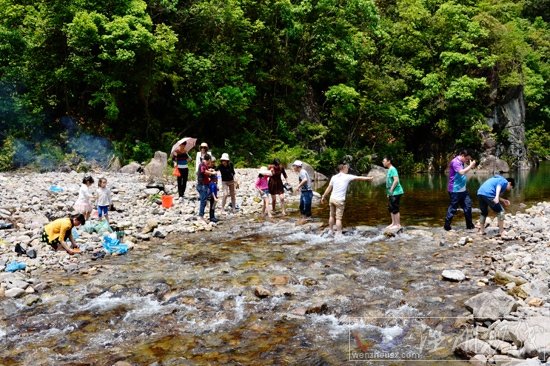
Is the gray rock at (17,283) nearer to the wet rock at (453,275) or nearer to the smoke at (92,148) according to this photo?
the wet rock at (453,275)

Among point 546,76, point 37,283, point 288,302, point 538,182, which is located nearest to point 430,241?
point 288,302

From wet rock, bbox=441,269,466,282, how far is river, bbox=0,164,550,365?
15 centimetres

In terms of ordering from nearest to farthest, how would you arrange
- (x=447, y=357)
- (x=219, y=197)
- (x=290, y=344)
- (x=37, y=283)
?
(x=447, y=357)
(x=290, y=344)
(x=37, y=283)
(x=219, y=197)

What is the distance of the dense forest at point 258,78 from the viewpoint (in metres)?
25.1

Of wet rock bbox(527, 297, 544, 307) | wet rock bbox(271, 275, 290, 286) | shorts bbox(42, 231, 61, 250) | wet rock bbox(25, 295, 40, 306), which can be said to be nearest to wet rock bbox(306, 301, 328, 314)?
wet rock bbox(271, 275, 290, 286)

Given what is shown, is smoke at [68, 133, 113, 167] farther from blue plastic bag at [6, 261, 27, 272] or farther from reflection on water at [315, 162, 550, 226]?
blue plastic bag at [6, 261, 27, 272]

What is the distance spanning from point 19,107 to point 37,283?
19.1m

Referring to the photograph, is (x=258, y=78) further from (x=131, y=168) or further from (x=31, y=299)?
(x=31, y=299)

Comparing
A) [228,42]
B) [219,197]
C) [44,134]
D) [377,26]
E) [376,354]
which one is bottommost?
[376,354]

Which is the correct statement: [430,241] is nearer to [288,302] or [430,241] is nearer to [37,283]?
[288,302]

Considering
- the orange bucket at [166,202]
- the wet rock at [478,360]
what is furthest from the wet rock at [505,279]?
the orange bucket at [166,202]

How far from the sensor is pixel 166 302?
800cm

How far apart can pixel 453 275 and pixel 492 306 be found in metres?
2.06

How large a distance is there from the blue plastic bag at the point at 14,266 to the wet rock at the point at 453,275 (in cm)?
847
